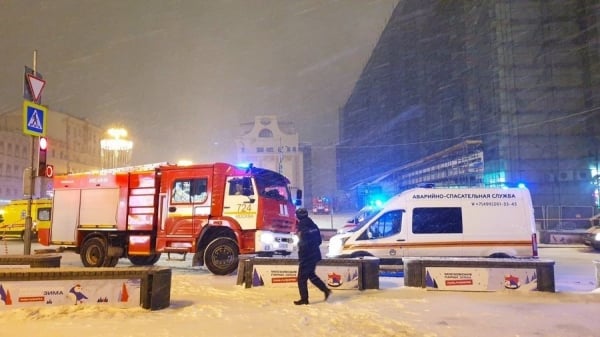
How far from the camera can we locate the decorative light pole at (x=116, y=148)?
31344 mm

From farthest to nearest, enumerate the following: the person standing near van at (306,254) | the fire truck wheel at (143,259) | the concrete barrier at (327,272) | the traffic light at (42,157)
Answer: the fire truck wheel at (143,259), the traffic light at (42,157), the concrete barrier at (327,272), the person standing near van at (306,254)

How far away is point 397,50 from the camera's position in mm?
58656

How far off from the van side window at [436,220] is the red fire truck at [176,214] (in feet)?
11.0

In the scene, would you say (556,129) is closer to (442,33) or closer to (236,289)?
(442,33)

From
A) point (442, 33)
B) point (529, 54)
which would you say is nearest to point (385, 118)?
point (442, 33)

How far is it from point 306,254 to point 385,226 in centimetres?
458

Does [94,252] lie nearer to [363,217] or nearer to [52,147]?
[363,217]

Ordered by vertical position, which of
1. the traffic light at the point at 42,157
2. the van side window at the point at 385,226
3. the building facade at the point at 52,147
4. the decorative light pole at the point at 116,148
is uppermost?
the building facade at the point at 52,147

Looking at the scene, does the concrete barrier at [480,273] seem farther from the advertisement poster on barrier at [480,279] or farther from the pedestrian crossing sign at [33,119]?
the pedestrian crossing sign at [33,119]

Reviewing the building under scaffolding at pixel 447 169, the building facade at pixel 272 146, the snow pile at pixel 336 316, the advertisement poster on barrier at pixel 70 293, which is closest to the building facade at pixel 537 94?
the building under scaffolding at pixel 447 169

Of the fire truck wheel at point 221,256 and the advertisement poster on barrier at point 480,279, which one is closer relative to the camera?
the advertisement poster on barrier at point 480,279

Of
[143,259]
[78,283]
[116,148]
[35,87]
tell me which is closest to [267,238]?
[143,259]

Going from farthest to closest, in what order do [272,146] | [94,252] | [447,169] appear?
1. [272,146]
2. [447,169]
3. [94,252]

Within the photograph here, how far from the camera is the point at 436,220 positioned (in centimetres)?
1236
